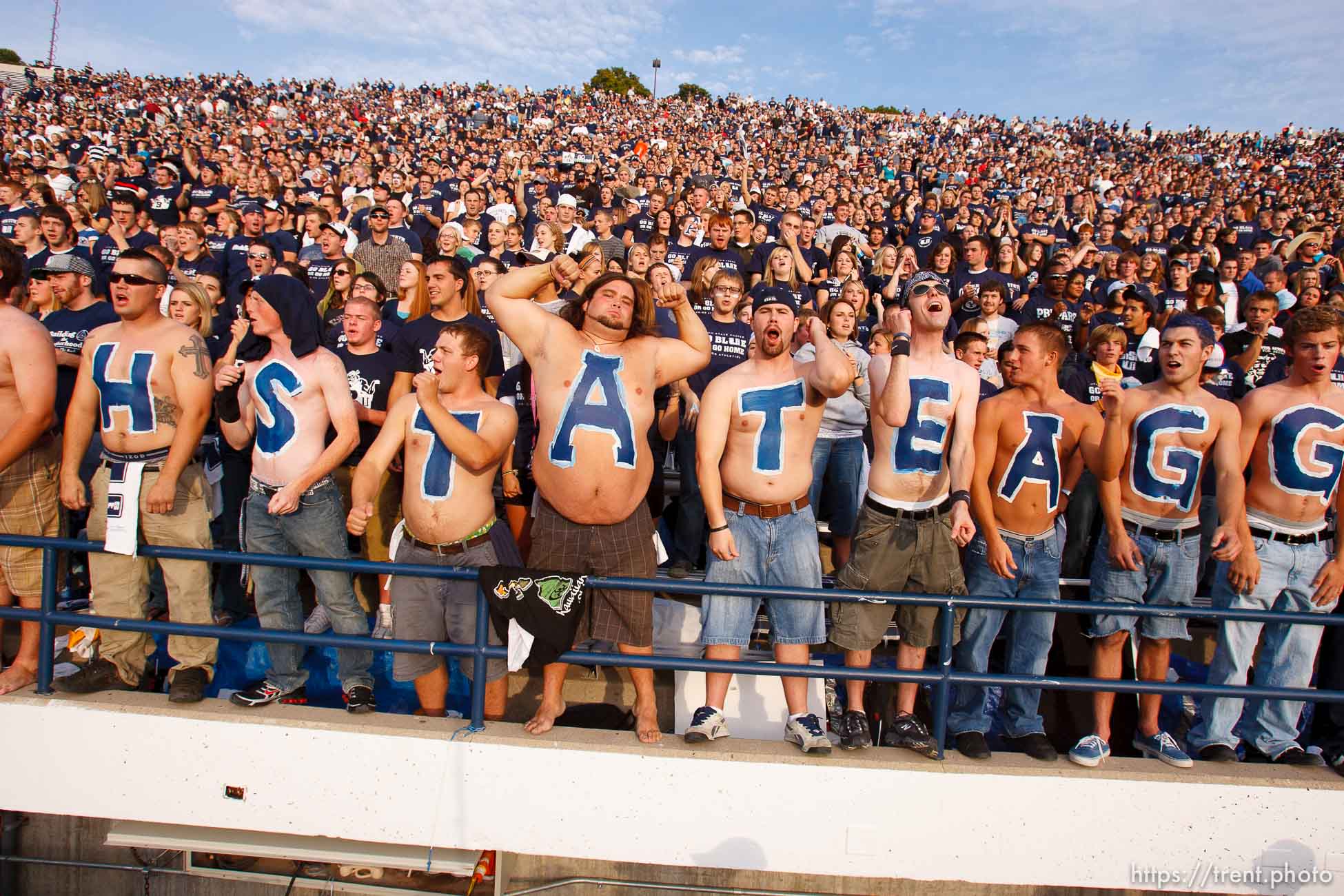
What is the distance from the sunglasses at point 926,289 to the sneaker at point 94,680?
4.76 m

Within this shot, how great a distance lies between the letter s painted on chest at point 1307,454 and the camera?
12.2 feet

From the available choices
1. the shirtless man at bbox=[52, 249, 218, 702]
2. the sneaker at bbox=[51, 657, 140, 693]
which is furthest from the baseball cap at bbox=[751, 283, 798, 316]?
the sneaker at bbox=[51, 657, 140, 693]

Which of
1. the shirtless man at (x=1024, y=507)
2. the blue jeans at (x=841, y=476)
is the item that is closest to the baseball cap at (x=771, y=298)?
the blue jeans at (x=841, y=476)

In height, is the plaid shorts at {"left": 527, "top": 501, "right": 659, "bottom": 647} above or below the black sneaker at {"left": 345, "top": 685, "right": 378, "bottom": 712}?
above

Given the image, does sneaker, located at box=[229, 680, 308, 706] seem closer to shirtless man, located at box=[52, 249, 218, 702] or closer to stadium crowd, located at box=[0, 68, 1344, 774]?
stadium crowd, located at box=[0, 68, 1344, 774]

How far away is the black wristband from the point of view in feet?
13.4

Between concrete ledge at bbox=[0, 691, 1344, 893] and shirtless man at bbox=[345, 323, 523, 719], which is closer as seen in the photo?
concrete ledge at bbox=[0, 691, 1344, 893]

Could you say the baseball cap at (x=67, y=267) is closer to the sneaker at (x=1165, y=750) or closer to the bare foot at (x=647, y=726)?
the bare foot at (x=647, y=726)

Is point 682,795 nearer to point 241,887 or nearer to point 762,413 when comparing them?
point 762,413

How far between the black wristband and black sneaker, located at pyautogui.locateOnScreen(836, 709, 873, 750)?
375 centimetres

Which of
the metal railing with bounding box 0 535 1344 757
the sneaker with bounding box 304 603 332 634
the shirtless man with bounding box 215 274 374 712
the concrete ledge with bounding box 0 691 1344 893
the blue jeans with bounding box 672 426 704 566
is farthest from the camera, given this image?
the blue jeans with bounding box 672 426 704 566

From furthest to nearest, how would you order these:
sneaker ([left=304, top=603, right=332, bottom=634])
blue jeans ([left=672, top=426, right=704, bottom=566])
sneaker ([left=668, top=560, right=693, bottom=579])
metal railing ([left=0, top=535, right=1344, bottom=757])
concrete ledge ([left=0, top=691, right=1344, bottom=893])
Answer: blue jeans ([left=672, top=426, right=704, bottom=566])
sneaker ([left=668, top=560, right=693, bottom=579])
sneaker ([left=304, top=603, right=332, bottom=634])
concrete ledge ([left=0, top=691, right=1344, bottom=893])
metal railing ([left=0, top=535, right=1344, bottom=757])

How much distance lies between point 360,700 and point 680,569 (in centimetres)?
206

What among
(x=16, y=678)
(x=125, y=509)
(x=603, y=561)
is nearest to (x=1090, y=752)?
(x=603, y=561)
